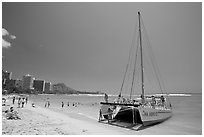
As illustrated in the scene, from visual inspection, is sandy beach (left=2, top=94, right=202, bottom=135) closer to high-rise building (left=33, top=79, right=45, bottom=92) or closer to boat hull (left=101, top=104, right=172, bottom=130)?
boat hull (left=101, top=104, right=172, bottom=130)

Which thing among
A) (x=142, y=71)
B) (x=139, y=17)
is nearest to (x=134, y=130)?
(x=142, y=71)

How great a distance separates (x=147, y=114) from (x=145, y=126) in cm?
86

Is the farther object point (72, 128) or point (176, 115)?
point (176, 115)

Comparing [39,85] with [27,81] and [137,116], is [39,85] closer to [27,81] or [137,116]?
[27,81]

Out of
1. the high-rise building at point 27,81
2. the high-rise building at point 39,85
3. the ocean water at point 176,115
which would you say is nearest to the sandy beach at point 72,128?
the ocean water at point 176,115

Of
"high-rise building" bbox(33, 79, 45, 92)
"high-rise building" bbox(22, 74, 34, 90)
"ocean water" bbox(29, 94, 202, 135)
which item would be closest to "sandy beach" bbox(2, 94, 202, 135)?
"ocean water" bbox(29, 94, 202, 135)

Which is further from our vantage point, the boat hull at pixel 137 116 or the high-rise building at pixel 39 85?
the high-rise building at pixel 39 85

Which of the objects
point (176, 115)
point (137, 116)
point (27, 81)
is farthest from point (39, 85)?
point (137, 116)

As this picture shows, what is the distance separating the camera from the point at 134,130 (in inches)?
385

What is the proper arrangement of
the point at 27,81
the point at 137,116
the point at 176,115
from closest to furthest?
the point at 137,116
the point at 176,115
the point at 27,81

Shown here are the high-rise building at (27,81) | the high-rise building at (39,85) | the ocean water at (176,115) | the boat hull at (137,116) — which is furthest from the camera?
the high-rise building at (39,85)

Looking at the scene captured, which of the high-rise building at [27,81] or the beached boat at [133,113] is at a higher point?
the high-rise building at [27,81]

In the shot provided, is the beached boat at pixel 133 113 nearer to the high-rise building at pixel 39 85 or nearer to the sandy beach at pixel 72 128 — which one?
the sandy beach at pixel 72 128

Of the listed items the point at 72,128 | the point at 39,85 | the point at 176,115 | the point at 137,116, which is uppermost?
the point at 39,85
